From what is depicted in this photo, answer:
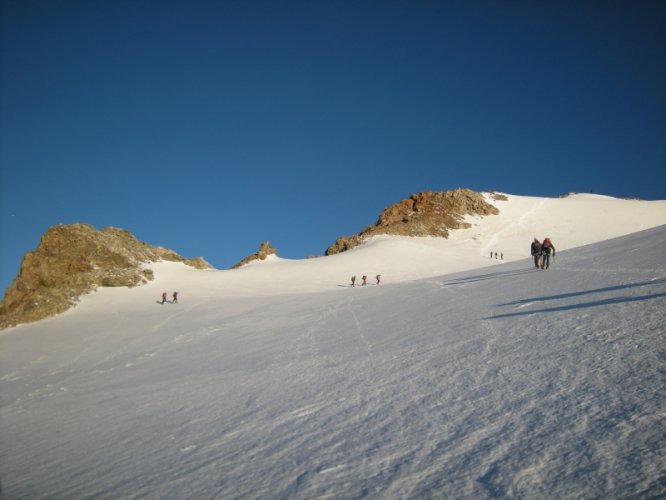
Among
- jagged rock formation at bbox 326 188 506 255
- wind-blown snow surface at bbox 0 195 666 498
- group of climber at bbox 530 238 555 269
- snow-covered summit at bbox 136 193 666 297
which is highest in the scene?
jagged rock formation at bbox 326 188 506 255

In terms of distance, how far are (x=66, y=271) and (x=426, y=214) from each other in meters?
49.9

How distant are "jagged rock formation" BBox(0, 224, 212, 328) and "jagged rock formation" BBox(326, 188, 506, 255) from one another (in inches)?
1143

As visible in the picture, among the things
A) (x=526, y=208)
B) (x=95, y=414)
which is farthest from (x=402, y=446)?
(x=526, y=208)

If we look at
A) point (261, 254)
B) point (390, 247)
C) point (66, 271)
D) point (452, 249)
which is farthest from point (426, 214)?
point (66, 271)

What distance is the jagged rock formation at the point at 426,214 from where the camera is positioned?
191 ft

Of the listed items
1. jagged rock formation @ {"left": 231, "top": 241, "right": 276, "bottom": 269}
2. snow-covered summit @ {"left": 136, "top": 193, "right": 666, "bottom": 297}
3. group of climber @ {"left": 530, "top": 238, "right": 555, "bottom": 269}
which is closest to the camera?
group of climber @ {"left": 530, "top": 238, "right": 555, "bottom": 269}

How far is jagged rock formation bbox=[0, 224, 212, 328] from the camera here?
2981 cm

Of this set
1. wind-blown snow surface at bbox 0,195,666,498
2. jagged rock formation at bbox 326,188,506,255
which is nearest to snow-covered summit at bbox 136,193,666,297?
jagged rock formation at bbox 326,188,506,255

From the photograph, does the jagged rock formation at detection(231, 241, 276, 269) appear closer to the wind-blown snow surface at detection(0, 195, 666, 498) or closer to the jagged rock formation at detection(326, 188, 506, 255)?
the jagged rock formation at detection(326, 188, 506, 255)

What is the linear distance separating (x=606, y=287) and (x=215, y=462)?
10.2 meters

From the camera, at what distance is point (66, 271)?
3466 centimetres

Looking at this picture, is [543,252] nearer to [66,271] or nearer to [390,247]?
[390,247]

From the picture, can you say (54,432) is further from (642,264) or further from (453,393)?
(642,264)

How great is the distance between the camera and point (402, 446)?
435 cm
